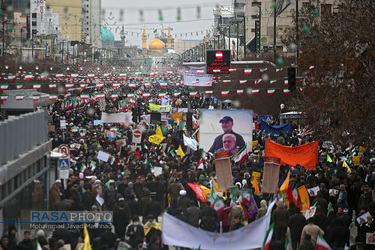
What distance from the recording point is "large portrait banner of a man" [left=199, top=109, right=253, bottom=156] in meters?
25.1

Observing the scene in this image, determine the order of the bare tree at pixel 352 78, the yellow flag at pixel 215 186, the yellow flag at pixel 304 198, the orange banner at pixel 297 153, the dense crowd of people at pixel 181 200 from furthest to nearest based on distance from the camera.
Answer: the orange banner at pixel 297 153 → the bare tree at pixel 352 78 → the yellow flag at pixel 215 186 → the yellow flag at pixel 304 198 → the dense crowd of people at pixel 181 200

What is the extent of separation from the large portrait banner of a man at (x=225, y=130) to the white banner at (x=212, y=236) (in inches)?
509

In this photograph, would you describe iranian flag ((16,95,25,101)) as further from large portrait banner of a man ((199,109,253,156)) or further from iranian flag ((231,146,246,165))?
iranian flag ((231,146,246,165))

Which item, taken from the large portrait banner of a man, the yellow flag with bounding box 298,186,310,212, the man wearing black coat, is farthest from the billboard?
the man wearing black coat

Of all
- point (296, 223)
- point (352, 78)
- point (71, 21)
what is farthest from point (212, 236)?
point (71, 21)

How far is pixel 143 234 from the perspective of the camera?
506 inches

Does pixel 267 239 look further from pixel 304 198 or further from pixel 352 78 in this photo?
pixel 352 78

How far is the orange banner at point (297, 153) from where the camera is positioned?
2147 centimetres

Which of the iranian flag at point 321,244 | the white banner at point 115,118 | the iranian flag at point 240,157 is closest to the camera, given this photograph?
the iranian flag at point 321,244

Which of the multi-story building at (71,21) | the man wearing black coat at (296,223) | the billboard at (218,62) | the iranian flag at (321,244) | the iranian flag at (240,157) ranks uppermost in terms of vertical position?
the multi-story building at (71,21)

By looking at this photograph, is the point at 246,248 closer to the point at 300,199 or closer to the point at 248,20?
the point at 300,199

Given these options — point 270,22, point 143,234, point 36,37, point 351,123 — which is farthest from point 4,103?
point 36,37

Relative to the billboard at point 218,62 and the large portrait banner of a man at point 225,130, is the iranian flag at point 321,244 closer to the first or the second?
the large portrait banner of a man at point 225,130

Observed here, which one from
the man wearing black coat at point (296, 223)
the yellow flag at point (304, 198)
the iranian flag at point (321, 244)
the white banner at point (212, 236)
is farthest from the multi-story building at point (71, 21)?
the iranian flag at point (321, 244)
